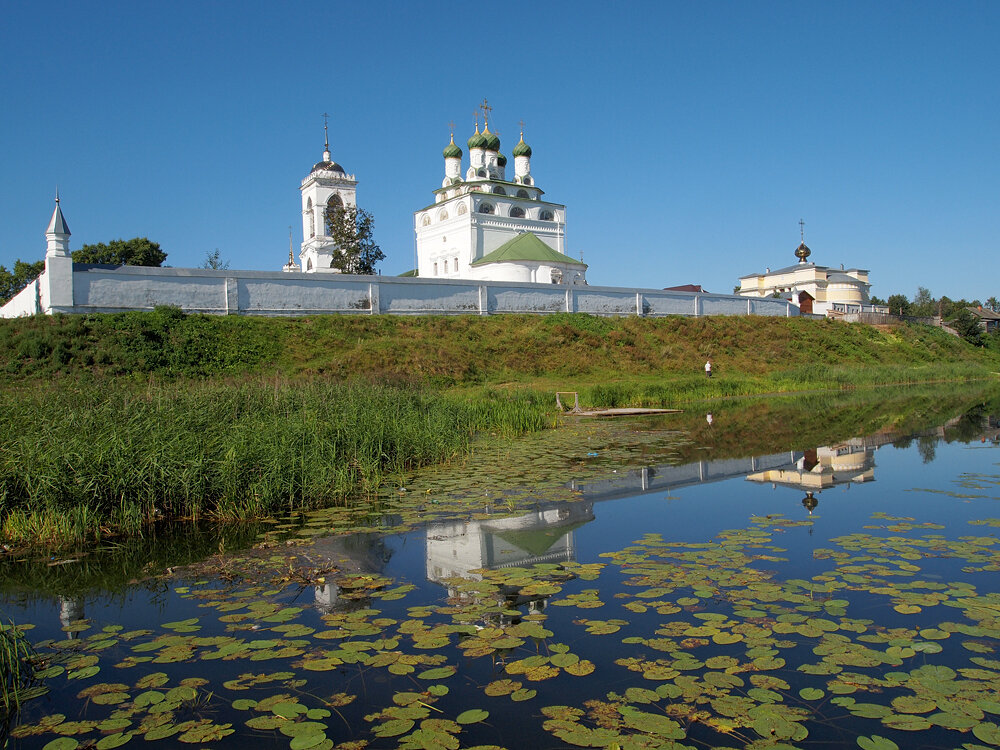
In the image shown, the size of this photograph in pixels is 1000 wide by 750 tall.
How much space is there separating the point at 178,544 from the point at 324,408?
3674mm

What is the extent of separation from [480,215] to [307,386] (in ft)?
103

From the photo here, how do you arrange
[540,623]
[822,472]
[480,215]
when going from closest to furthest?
[540,623] < [822,472] < [480,215]

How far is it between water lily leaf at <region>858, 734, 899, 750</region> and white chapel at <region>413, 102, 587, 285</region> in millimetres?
34215

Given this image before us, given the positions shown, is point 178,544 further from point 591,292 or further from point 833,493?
point 591,292

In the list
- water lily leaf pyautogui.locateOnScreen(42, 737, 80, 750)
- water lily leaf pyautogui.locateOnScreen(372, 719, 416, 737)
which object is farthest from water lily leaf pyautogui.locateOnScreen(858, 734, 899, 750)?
water lily leaf pyautogui.locateOnScreen(42, 737, 80, 750)

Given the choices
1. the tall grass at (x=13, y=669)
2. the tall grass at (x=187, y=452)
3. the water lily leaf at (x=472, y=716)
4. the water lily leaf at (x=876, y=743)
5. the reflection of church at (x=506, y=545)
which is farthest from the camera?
the tall grass at (x=187, y=452)

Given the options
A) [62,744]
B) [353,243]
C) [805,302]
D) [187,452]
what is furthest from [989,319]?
[62,744]

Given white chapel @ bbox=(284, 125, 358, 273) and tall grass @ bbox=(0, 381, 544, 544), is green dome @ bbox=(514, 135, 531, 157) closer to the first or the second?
white chapel @ bbox=(284, 125, 358, 273)

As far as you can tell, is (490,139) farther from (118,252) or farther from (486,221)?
(118,252)

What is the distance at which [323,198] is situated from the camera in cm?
4522

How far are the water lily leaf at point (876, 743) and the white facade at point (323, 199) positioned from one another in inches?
1708

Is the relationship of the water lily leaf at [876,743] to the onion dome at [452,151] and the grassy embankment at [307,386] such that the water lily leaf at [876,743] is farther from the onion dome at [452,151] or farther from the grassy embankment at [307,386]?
the onion dome at [452,151]

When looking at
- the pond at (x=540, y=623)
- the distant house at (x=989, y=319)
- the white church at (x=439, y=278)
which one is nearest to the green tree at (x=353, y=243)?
the white church at (x=439, y=278)

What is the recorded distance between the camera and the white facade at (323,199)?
45031mm
